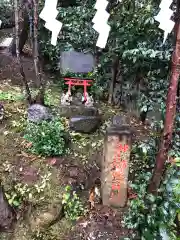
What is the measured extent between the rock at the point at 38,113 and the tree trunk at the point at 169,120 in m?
2.82

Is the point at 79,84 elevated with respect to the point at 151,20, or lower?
lower

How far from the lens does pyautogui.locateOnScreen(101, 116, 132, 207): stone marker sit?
14.6 feet

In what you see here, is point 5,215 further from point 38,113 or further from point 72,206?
point 38,113

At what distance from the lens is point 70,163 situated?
557 cm

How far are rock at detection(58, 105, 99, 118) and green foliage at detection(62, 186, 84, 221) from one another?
220 cm

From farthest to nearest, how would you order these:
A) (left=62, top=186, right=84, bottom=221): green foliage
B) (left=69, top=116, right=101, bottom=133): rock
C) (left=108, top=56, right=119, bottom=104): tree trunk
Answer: (left=108, top=56, right=119, bottom=104): tree trunk
(left=69, top=116, right=101, bottom=133): rock
(left=62, top=186, right=84, bottom=221): green foliage

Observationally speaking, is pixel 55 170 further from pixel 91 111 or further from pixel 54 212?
pixel 91 111

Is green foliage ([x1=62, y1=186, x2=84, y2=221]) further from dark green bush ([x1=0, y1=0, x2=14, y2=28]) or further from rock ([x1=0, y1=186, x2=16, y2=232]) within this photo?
dark green bush ([x1=0, y1=0, x2=14, y2=28])

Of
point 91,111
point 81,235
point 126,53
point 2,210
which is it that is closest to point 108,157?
point 81,235

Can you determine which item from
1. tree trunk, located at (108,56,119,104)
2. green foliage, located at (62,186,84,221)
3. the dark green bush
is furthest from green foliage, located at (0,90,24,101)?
the dark green bush

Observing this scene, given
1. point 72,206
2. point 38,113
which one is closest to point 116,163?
point 72,206

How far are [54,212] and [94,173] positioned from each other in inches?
40.7

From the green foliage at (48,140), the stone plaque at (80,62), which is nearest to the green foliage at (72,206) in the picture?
the green foliage at (48,140)

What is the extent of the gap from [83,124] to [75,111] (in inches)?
25.4
